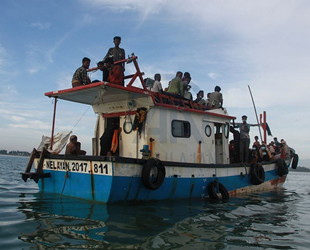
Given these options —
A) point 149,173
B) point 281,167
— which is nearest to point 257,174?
point 281,167

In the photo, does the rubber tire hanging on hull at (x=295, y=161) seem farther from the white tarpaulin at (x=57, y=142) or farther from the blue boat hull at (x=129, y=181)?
the white tarpaulin at (x=57, y=142)

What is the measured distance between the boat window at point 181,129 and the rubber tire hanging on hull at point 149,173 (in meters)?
1.77

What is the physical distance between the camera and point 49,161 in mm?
8352

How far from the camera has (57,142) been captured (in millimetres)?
8648

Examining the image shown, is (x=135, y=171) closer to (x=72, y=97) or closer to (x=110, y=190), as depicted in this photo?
(x=110, y=190)

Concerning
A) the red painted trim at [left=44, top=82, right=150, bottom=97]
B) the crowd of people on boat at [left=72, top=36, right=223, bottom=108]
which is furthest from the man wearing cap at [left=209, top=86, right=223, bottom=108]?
the red painted trim at [left=44, top=82, right=150, bottom=97]

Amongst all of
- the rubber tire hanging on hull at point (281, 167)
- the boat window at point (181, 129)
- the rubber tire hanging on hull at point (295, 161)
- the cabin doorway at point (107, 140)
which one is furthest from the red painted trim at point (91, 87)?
the rubber tire hanging on hull at point (295, 161)

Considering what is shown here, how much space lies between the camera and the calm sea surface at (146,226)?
459 cm

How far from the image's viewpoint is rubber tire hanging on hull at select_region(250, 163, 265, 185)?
11.3 m

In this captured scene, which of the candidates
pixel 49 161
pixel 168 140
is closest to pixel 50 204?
pixel 49 161

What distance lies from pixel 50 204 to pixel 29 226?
6.76 ft

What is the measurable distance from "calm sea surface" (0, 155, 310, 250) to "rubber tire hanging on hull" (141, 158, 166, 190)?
535mm

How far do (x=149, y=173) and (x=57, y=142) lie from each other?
3.13 meters

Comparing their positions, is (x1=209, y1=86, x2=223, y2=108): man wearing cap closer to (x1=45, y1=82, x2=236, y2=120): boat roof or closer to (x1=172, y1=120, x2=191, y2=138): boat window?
(x1=45, y1=82, x2=236, y2=120): boat roof
